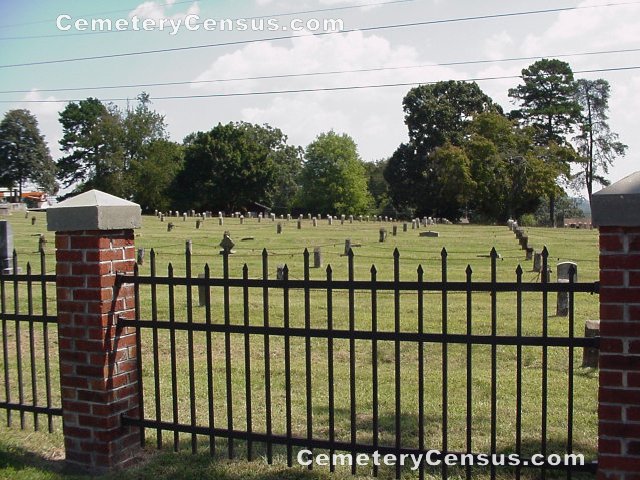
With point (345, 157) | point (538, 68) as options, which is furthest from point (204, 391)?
point (345, 157)

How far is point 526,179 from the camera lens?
5019 cm

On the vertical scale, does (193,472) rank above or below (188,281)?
below

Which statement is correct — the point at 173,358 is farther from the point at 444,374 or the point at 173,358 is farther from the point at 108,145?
the point at 108,145

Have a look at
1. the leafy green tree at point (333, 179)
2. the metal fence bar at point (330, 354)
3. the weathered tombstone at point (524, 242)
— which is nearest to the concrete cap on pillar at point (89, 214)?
the metal fence bar at point (330, 354)

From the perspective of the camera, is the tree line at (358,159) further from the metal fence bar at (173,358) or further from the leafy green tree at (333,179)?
the metal fence bar at (173,358)

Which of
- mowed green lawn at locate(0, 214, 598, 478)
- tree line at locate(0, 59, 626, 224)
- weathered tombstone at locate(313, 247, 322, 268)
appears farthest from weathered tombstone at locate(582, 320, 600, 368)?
tree line at locate(0, 59, 626, 224)

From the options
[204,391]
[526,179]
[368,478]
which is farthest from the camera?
[526,179]

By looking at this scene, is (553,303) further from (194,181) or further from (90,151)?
(90,151)

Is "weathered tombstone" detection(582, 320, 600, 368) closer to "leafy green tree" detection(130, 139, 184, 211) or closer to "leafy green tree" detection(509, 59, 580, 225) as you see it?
"leafy green tree" detection(509, 59, 580, 225)

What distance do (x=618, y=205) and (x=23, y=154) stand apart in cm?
7867

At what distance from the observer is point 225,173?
228 feet

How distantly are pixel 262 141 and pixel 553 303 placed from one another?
73.7 metres

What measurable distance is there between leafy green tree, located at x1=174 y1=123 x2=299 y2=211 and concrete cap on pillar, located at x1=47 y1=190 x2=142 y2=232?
213ft

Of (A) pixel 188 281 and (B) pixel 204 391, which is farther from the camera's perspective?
(B) pixel 204 391
